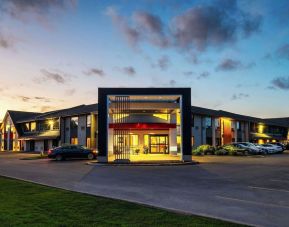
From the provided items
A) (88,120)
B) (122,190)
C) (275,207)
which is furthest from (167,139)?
(275,207)

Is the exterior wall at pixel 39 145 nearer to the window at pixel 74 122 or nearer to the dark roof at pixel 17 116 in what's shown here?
the dark roof at pixel 17 116

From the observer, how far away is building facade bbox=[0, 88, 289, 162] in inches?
1078

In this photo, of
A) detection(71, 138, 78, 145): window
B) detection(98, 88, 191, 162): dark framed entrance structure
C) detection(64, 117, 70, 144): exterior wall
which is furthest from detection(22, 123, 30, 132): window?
detection(98, 88, 191, 162): dark framed entrance structure

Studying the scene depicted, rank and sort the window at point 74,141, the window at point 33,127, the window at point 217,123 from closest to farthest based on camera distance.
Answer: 1. the window at point 74,141
2. the window at point 217,123
3. the window at point 33,127

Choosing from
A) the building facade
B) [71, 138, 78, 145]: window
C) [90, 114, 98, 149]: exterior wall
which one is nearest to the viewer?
the building facade

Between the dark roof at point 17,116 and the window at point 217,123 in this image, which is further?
the dark roof at point 17,116

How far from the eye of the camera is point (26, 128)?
200 feet

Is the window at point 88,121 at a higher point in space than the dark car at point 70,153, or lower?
higher

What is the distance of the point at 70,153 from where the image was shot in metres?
31.9

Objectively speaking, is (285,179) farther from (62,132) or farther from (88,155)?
(62,132)

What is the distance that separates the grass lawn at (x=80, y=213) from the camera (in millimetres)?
7113

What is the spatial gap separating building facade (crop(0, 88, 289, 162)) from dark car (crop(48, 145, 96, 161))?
7.21ft

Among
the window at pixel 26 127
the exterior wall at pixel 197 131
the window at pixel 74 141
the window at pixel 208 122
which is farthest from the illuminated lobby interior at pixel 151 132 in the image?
the window at pixel 26 127

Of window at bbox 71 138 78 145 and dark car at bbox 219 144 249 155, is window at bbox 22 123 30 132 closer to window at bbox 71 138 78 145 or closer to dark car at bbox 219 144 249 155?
window at bbox 71 138 78 145
